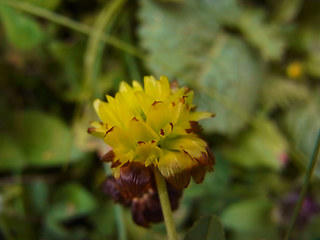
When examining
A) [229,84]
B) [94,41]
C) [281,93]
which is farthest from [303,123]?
[94,41]

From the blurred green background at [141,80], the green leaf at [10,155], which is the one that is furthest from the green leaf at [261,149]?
the green leaf at [10,155]

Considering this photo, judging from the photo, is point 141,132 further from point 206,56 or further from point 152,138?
point 206,56

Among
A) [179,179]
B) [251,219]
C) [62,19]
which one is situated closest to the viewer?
[179,179]

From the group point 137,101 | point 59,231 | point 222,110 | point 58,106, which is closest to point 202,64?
point 222,110

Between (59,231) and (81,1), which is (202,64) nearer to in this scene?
(81,1)

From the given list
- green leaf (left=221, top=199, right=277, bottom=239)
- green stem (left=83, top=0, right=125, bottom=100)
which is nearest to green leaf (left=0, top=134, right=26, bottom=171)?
green stem (left=83, top=0, right=125, bottom=100)

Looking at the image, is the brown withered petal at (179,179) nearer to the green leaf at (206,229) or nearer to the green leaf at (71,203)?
the green leaf at (206,229)
